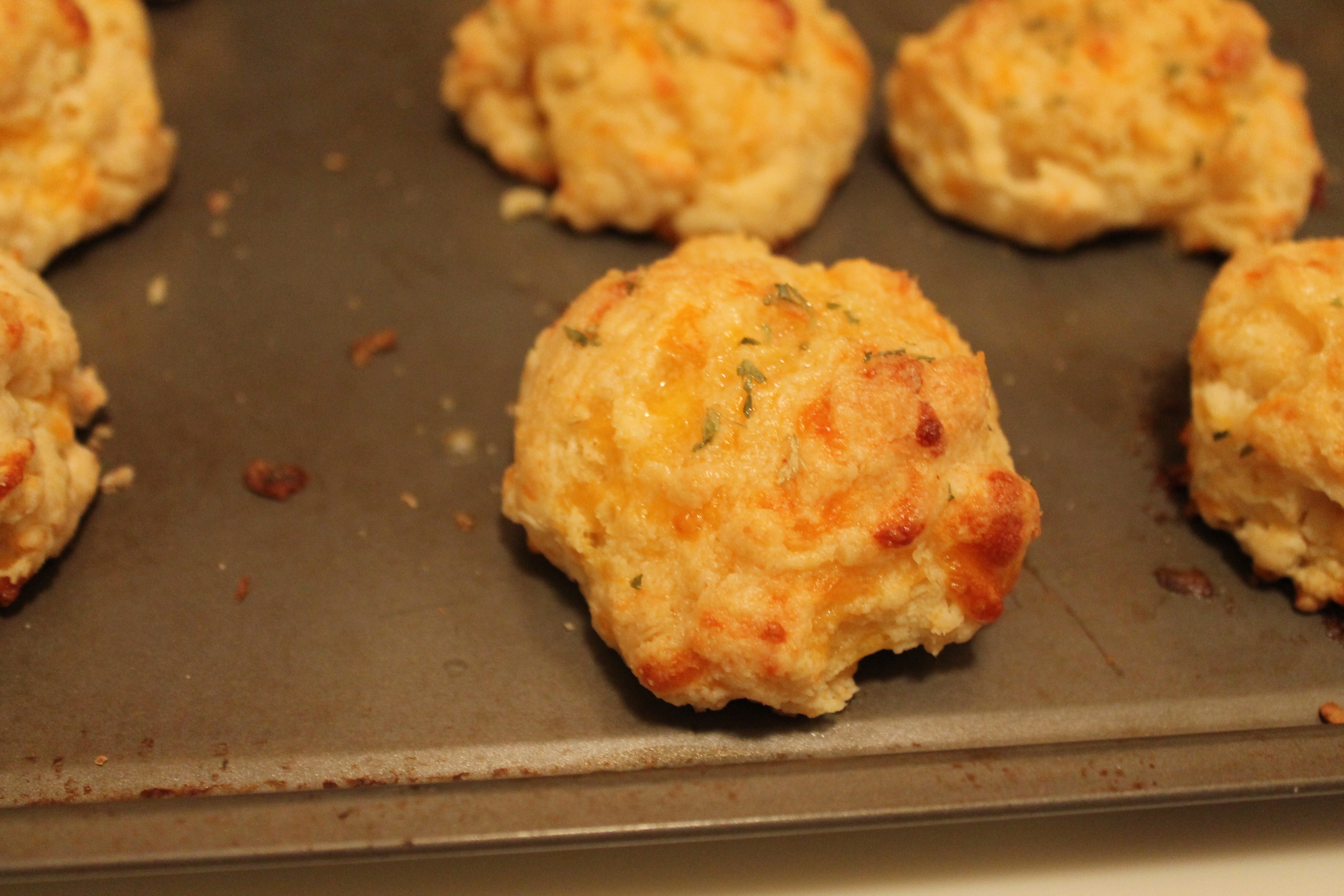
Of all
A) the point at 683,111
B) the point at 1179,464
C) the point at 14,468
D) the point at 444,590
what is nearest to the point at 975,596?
the point at 1179,464

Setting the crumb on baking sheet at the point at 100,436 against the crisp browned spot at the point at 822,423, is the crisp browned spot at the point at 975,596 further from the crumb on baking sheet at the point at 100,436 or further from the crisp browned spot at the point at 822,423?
the crumb on baking sheet at the point at 100,436

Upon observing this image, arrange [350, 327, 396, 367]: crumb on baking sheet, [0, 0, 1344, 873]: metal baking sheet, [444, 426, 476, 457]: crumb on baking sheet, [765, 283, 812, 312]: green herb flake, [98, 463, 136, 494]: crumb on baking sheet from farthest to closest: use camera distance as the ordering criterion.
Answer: [350, 327, 396, 367]: crumb on baking sheet
[444, 426, 476, 457]: crumb on baking sheet
[98, 463, 136, 494]: crumb on baking sheet
[765, 283, 812, 312]: green herb flake
[0, 0, 1344, 873]: metal baking sheet

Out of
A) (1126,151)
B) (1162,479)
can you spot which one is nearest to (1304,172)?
(1126,151)

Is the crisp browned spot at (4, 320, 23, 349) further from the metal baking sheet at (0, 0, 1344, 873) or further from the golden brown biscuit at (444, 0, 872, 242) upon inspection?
the golden brown biscuit at (444, 0, 872, 242)

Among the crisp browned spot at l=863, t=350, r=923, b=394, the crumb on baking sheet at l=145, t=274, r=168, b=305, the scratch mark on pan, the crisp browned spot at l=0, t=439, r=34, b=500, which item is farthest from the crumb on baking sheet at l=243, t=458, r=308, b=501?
the scratch mark on pan

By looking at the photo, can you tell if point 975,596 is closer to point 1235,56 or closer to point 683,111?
point 683,111

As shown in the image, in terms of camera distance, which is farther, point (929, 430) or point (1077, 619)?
point (1077, 619)
